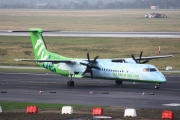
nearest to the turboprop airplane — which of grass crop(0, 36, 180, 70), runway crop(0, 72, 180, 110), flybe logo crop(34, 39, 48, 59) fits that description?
flybe logo crop(34, 39, 48, 59)

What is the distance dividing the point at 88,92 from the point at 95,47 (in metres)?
47.2

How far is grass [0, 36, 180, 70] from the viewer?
8719 centimetres

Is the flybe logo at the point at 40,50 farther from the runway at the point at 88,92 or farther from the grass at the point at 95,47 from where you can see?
the grass at the point at 95,47

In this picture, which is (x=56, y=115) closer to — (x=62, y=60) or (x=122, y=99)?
(x=122, y=99)

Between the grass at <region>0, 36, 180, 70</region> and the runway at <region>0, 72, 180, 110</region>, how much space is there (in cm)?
1777

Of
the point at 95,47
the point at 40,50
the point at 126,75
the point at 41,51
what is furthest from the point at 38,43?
the point at 95,47

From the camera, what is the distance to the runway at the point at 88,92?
4553 centimetres

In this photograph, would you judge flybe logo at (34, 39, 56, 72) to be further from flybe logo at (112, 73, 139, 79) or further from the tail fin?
flybe logo at (112, 73, 139, 79)

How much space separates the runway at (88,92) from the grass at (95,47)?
58.3ft

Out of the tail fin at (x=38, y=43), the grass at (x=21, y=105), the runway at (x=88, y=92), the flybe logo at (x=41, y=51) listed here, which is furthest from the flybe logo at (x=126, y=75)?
the grass at (x=21, y=105)

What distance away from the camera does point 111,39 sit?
109125 mm

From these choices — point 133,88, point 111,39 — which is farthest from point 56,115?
point 111,39

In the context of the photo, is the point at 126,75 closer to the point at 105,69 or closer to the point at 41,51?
the point at 105,69

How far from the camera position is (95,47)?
9900cm
